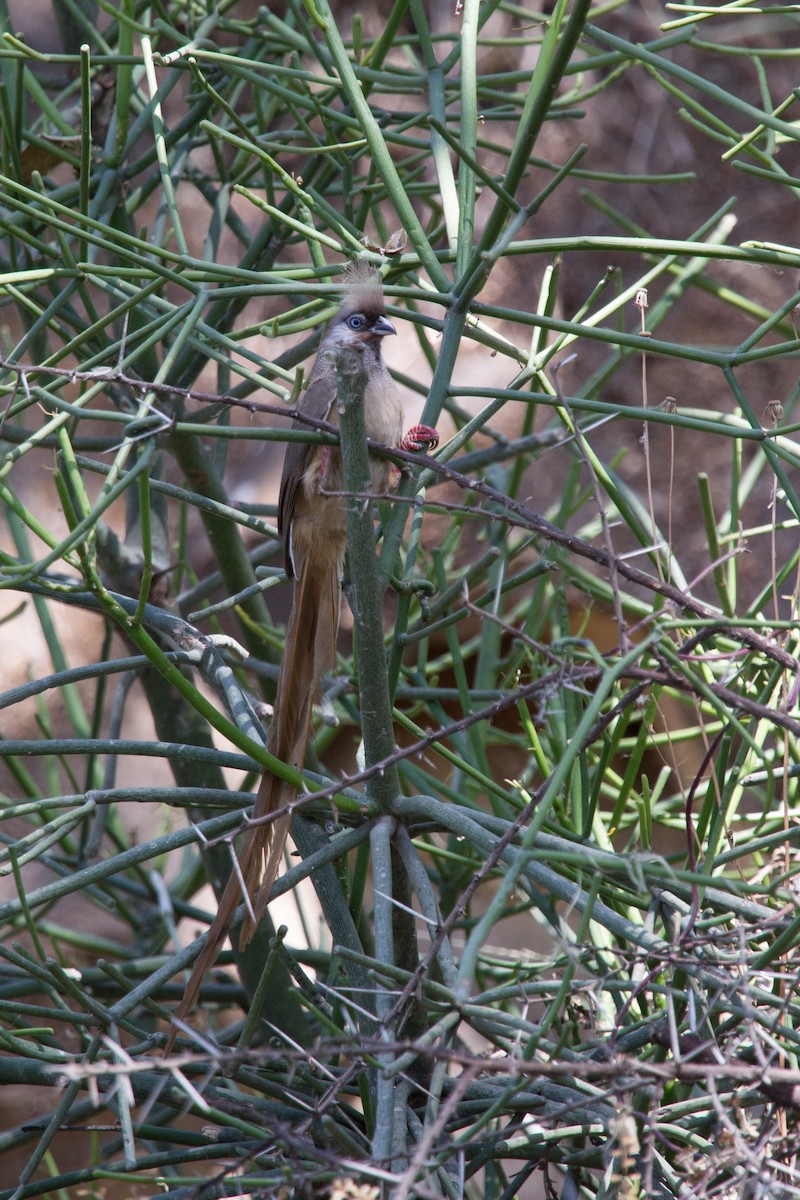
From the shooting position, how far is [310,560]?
7.09 ft

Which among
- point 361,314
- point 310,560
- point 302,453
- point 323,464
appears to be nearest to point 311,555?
point 310,560

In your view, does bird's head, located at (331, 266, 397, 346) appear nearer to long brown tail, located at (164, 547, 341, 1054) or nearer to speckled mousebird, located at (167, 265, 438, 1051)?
speckled mousebird, located at (167, 265, 438, 1051)

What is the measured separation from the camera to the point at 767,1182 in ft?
3.41

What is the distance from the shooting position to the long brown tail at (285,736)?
1.52 m

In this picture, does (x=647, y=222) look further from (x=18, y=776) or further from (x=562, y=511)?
(x=18, y=776)

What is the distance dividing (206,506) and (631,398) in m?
2.70

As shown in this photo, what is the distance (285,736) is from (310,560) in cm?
50

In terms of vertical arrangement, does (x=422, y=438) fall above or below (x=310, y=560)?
above

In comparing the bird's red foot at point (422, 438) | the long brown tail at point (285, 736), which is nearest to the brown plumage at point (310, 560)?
the long brown tail at point (285, 736)

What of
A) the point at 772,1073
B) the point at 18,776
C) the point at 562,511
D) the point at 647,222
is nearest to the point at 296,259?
the point at 647,222

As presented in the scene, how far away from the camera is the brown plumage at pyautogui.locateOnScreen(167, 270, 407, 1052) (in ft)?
5.29

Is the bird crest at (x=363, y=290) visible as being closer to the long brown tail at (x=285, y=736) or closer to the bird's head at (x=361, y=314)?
the bird's head at (x=361, y=314)

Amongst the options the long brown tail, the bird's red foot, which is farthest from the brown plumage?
the bird's red foot

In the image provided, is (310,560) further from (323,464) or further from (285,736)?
(285,736)
